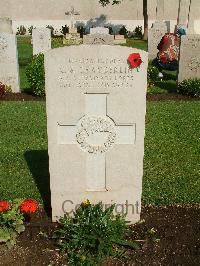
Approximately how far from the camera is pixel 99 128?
412 cm

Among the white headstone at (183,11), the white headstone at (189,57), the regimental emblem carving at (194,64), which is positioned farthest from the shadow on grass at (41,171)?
the white headstone at (183,11)

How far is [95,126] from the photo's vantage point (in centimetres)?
411

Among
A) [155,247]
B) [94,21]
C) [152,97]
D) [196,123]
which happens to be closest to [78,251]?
[155,247]

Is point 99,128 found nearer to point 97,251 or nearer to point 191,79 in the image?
point 97,251

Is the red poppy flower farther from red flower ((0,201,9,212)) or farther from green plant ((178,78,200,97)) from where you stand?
red flower ((0,201,9,212))

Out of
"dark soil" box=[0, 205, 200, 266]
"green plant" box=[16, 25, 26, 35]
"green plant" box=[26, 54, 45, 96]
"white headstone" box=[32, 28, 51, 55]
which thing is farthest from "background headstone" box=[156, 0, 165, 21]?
"dark soil" box=[0, 205, 200, 266]

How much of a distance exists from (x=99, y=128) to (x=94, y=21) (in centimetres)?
3079

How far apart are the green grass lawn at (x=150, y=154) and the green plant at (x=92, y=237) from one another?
110cm

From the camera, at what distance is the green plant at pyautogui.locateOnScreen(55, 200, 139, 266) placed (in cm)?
388

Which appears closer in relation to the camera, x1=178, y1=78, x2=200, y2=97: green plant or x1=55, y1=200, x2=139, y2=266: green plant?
x1=55, y1=200, x2=139, y2=266: green plant

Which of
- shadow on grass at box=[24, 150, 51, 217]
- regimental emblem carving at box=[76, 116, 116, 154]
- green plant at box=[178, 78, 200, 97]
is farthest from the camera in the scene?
green plant at box=[178, 78, 200, 97]

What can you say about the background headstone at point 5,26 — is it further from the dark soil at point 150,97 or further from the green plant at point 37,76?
the green plant at point 37,76

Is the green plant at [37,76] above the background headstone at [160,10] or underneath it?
underneath

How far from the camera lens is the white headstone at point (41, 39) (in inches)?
563
